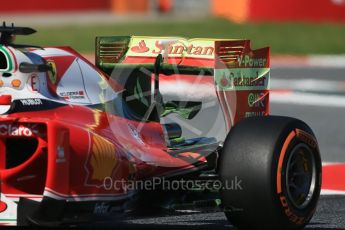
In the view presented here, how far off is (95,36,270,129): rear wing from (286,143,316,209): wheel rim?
1.98ft

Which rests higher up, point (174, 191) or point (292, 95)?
point (174, 191)

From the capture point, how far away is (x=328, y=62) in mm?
23391

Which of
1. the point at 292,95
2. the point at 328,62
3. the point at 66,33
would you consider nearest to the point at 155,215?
the point at 292,95

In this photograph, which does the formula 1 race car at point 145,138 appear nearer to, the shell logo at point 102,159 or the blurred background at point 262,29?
the shell logo at point 102,159

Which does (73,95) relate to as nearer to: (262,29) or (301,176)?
(301,176)

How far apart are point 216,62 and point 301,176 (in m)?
0.93

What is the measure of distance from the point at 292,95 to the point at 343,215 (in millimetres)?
8947

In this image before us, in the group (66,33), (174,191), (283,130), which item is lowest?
(66,33)

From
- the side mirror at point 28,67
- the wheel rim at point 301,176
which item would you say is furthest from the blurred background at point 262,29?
the side mirror at point 28,67

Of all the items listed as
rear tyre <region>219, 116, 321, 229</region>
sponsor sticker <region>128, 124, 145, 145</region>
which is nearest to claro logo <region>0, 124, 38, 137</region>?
sponsor sticker <region>128, 124, 145, 145</region>

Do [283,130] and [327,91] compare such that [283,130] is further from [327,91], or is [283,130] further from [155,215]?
[327,91]

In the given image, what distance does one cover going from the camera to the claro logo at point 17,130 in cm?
574

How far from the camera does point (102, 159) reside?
19.9 ft

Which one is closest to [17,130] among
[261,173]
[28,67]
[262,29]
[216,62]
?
[28,67]
